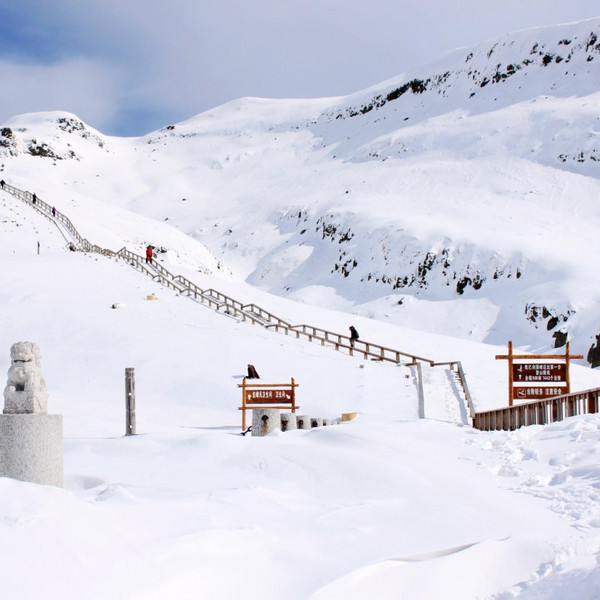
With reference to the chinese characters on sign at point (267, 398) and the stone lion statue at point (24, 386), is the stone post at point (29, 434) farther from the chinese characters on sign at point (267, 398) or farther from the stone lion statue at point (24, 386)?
the chinese characters on sign at point (267, 398)

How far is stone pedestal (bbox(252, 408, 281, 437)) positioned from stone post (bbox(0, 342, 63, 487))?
22.9ft

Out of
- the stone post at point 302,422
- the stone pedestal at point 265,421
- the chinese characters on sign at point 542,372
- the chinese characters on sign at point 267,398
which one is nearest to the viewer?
the stone pedestal at point 265,421

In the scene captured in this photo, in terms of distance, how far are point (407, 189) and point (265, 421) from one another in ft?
230

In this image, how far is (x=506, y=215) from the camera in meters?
69.5

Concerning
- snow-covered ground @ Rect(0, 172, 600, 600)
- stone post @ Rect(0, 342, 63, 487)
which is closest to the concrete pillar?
snow-covered ground @ Rect(0, 172, 600, 600)

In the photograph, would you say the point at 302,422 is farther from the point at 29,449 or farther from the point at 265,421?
the point at 29,449

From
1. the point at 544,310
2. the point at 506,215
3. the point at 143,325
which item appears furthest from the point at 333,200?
the point at 143,325

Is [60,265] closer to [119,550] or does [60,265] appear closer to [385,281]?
[385,281]

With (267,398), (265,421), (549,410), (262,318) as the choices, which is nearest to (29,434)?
(265,421)

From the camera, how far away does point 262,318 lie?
34656mm

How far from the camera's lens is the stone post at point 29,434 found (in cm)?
796

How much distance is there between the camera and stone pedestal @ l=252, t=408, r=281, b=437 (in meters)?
14.9

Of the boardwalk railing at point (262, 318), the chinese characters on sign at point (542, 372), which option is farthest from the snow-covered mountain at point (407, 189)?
the chinese characters on sign at point (542, 372)

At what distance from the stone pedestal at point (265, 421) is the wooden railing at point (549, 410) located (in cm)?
459
